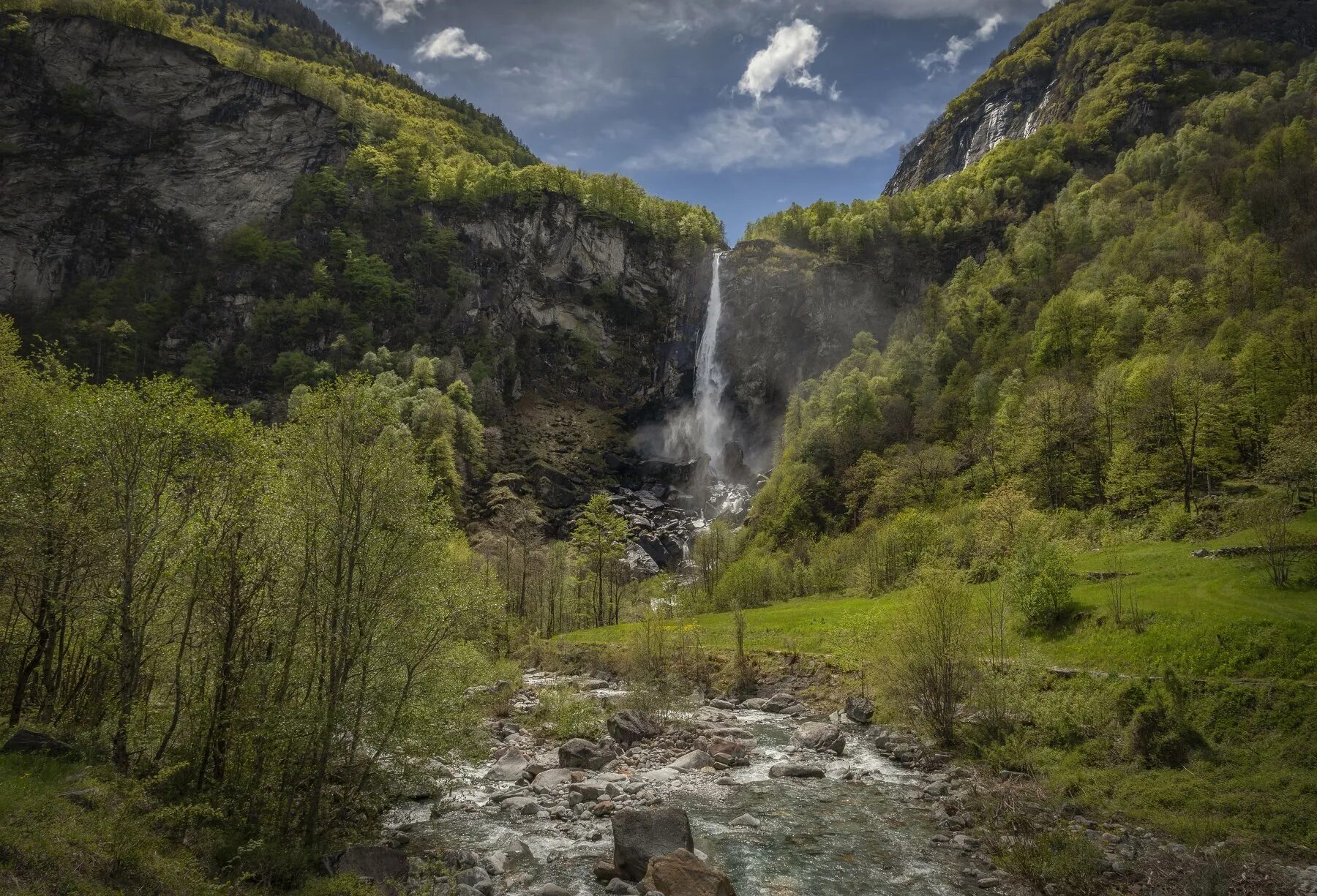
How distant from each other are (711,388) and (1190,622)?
111018 mm

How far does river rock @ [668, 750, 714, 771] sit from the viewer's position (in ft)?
92.8

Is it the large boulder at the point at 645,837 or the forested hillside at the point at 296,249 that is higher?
the forested hillside at the point at 296,249

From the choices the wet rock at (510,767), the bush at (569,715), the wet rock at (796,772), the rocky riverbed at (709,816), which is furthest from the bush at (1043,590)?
the wet rock at (510,767)

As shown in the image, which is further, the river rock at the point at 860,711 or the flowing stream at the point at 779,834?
the river rock at the point at 860,711

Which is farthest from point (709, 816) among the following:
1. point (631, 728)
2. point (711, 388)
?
point (711, 388)

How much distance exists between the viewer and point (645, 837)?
1753 cm

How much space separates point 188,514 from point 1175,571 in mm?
44849

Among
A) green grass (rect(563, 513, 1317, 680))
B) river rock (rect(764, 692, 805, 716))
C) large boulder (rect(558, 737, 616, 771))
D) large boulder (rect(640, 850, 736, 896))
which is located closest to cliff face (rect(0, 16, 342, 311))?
large boulder (rect(558, 737, 616, 771))

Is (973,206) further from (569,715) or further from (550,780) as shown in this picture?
(550,780)

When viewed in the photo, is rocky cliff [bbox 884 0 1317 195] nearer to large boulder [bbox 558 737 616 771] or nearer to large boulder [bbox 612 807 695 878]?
large boulder [bbox 558 737 616 771]

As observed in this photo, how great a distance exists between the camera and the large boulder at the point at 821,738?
30.7m

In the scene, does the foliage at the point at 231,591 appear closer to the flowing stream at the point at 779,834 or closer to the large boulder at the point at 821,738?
the flowing stream at the point at 779,834

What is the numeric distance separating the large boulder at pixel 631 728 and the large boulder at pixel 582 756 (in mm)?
3264

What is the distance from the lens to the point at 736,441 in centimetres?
13012
